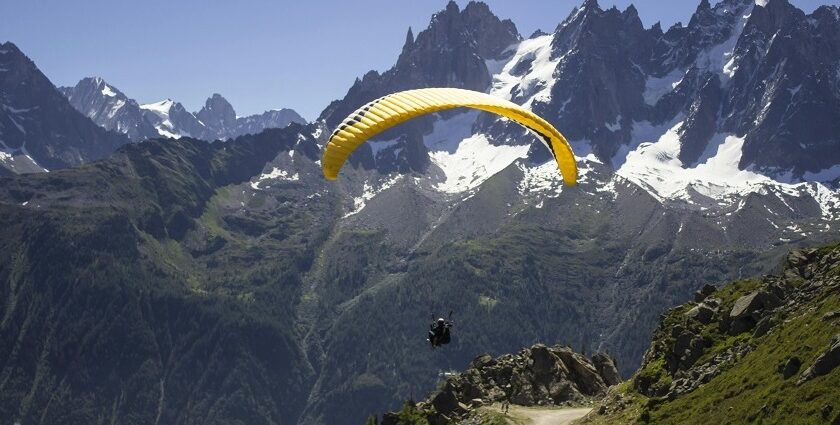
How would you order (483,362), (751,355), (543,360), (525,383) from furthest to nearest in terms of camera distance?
(483,362) → (543,360) → (525,383) → (751,355)

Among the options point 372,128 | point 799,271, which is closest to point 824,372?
point 799,271

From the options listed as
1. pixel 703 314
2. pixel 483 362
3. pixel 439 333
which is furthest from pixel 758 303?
pixel 439 333

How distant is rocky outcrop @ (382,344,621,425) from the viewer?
91.4m

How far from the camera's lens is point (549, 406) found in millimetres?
91500

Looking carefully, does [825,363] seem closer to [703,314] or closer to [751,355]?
[751,355]

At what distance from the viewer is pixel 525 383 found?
9381cm

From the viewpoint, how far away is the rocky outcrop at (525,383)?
91438 mm

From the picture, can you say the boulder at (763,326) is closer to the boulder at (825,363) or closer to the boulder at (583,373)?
the boulder at (825,363)

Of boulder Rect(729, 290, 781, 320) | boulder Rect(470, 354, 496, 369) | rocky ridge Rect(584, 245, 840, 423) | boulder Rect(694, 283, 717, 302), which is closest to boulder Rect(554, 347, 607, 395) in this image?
boulder Rect(470, 354, 496, 369)

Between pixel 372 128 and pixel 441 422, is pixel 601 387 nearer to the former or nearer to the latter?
pixel 441 422

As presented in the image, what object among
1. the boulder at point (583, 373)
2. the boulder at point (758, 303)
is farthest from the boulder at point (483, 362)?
the boulder at point (758, 303)

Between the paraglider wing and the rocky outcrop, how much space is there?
38023mm

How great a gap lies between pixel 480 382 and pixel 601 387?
11.1 metres

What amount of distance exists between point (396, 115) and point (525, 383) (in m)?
49.0
